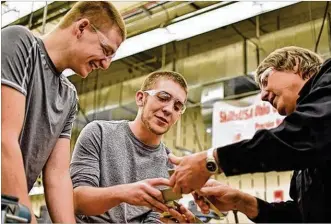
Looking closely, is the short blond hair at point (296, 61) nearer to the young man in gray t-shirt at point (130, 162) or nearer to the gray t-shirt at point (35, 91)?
the young man in gray t-shirt at point (130, 162)

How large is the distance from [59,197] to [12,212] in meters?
0.76

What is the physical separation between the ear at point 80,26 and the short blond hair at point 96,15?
2 centimetres

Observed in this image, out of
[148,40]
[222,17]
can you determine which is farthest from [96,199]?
[148,40]

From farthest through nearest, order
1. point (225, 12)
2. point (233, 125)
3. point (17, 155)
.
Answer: point (233, 125)
point (225, 12)
point (17, 155)

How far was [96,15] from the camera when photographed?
5.22 ft

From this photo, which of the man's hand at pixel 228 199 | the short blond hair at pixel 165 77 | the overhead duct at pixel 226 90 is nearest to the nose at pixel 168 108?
the short blond hair at pixel 165 77

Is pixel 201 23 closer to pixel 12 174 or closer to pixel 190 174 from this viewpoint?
pixel 190 174

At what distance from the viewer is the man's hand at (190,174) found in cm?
151

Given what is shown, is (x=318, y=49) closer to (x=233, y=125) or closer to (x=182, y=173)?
(x=233, y=125)

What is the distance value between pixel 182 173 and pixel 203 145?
4.24 meters

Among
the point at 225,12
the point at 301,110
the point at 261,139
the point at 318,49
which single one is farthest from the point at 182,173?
the point at 318,49

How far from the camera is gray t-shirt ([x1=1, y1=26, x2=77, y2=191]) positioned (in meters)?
1.35

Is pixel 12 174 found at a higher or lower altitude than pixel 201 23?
lower

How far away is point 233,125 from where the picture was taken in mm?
4410
